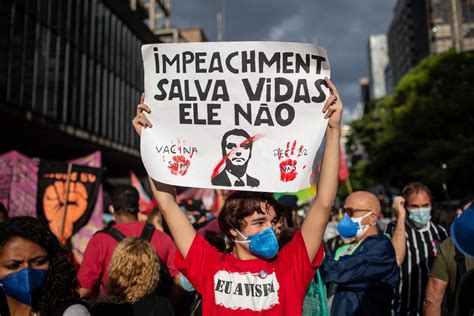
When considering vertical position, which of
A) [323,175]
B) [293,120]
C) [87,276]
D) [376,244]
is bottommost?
[87,276]

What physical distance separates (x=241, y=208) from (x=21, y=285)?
1.09 m

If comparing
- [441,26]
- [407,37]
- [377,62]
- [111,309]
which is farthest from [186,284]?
[377,62]

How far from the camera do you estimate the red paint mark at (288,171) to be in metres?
2.56

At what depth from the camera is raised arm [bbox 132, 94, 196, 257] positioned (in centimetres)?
256

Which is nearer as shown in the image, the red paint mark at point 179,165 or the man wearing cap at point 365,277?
the red paint mark at point 179,165

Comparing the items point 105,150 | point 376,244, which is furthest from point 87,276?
point 105,150

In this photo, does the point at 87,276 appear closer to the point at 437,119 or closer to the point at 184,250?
the point at 184,250

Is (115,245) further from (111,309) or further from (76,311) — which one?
(76,311)

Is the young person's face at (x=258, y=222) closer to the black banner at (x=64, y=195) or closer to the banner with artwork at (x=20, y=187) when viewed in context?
the black banner at (x=64, y=195)

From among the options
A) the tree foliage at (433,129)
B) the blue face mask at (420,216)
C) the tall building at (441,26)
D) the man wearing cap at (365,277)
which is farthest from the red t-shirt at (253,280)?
the tall building at (441,26)

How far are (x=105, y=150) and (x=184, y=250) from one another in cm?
2471

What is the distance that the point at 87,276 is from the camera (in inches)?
Answer: 151

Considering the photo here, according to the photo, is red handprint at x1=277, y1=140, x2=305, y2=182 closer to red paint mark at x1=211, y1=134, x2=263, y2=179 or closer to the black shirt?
red paint mark at x1=211, y1=134, x2=263, y2=179

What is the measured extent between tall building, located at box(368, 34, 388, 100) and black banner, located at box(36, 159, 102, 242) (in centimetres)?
11833
